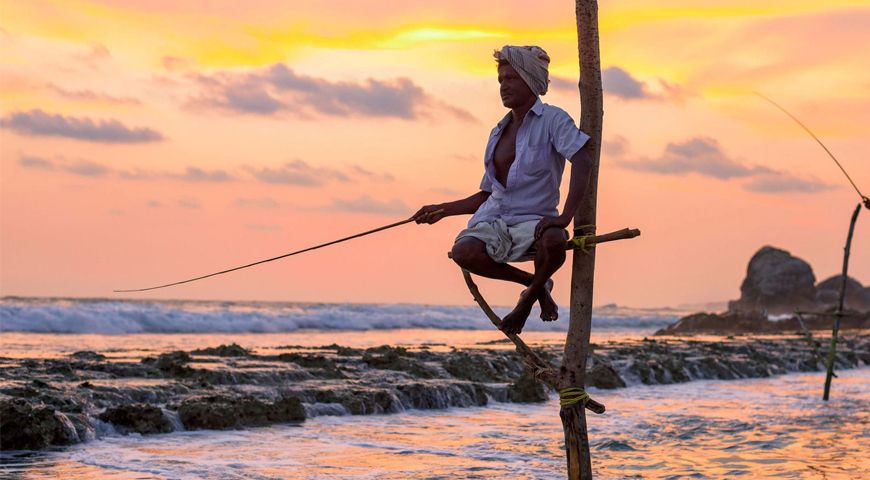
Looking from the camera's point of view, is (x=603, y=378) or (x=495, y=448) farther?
(x=603, y=378)

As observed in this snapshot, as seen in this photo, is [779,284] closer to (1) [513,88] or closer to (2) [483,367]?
(2) [483,367]

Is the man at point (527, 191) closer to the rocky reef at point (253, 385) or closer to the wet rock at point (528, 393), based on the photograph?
the rocky reef at point (253, 385)

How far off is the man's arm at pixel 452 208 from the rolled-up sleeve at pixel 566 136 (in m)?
0.81

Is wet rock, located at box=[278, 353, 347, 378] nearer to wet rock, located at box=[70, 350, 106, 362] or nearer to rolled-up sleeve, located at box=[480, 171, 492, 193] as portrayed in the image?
wet rock, located at box=[70, 350, 106, 362]

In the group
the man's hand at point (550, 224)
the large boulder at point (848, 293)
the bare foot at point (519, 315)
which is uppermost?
the large boulder at point (848, 293)

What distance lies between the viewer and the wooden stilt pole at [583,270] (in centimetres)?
732

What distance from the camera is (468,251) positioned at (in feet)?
22.5

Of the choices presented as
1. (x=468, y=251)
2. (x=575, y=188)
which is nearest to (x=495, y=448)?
(x=468, y=251)

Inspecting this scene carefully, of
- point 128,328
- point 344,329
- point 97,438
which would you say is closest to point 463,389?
point 97,438

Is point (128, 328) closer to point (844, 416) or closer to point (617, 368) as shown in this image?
point (617, 368)

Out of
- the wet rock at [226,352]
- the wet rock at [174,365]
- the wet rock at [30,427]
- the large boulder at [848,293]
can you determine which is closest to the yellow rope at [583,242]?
the wet rock at [30,427]

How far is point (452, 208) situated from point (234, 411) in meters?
8.79

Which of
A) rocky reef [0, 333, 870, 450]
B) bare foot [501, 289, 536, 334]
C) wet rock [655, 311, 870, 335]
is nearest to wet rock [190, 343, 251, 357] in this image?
rocky reef [0, 333, 870, 450]

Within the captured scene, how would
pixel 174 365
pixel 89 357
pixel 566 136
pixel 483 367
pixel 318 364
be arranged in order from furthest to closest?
pixel 483 367 < pixel 89 357 < pixel 318 364 < pixel 174 365 < pixel 566 136
